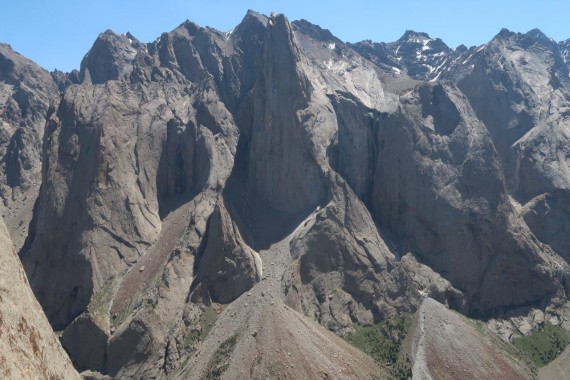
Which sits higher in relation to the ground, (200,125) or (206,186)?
(200,125)

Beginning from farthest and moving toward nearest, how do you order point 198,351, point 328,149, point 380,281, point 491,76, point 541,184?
point 491,76 < point 541,184 < point 328,149 < point 380,281 < point 198,351

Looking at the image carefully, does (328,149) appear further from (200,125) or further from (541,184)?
(541,184)

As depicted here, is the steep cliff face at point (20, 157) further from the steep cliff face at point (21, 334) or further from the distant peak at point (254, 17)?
the steep cliff face at point (21, 334)

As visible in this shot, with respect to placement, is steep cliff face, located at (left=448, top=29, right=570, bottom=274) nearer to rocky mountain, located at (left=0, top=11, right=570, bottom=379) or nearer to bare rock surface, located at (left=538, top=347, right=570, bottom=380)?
rocky mountain, located at (left=0, top=11, right=570, bottom=379)

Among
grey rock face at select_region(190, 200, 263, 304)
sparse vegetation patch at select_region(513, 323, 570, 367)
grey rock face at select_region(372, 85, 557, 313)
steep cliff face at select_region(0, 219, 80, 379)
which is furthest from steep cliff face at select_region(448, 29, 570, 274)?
steep cliff face at select_region(0, 219, 80, 379)

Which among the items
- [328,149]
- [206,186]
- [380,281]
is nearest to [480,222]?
[380,281]

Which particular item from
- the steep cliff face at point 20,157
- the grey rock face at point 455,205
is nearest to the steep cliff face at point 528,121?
the grey rock face at point 455,205
